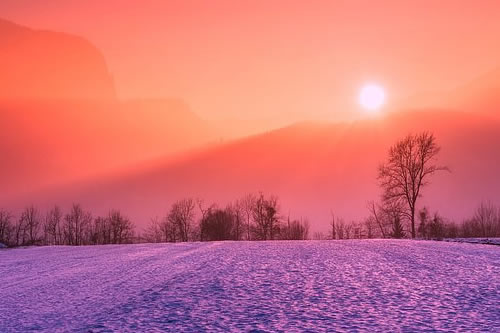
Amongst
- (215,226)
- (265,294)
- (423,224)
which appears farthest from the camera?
(215,226)

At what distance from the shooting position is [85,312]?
15.1 meters

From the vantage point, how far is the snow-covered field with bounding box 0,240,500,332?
42.8 ft

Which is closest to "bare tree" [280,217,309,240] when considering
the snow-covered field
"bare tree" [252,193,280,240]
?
"bare tree" [252,193,280,240]

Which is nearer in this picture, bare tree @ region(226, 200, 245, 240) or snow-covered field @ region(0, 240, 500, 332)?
snow-covered field @ region(0, 240, 500, 332)

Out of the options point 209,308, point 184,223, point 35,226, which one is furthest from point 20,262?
point 35,226

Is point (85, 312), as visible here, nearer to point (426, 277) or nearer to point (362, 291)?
point (362, 291)

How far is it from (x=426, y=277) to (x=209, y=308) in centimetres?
994

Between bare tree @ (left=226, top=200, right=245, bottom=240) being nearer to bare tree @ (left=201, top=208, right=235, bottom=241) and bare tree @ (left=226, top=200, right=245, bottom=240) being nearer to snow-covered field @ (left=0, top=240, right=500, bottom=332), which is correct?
bare tree @ (left=201, top=208, right=235, bottom=241)

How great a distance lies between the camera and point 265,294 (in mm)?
16547

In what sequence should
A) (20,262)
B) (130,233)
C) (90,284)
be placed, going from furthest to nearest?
(130,233), (20,262), (90,284)

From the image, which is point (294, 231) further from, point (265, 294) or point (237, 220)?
point (265, 294)

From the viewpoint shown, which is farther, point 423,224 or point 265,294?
point 423,224

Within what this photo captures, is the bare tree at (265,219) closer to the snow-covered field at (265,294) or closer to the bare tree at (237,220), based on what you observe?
the bare tree at (237,220)

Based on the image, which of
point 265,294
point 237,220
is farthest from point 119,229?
point 265,294
